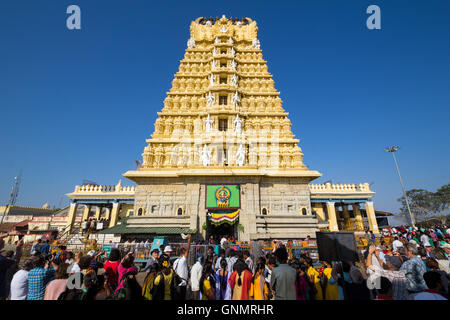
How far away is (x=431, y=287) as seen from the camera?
342 cm

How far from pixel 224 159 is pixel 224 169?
6.87ft

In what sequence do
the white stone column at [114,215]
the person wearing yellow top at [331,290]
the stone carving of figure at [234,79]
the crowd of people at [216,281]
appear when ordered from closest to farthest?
the crowd of people at [216,281] → the person wearing yellow top at [331,290] → the stone carving of figure at [234,79] → the white stone column at [114,215]

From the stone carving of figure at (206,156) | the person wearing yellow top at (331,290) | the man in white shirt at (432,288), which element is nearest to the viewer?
the man in white shirt at (432,288)

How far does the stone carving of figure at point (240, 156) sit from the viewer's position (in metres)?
19.9

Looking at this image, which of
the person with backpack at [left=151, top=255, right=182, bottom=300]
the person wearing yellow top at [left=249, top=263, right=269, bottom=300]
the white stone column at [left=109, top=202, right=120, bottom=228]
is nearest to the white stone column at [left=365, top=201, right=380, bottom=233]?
the person wearing yellow top at [left=249, top=263, right=269, bottom=300]

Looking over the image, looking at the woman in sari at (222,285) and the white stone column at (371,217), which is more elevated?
the white stone column at (371,217)

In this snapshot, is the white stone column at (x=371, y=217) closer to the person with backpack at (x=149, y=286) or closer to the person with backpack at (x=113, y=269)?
the person with backpack at (x=149, y=286)

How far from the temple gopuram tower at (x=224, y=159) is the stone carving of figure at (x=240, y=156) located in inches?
3.9

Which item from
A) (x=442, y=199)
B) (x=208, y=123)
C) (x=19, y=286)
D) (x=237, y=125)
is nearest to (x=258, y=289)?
(x=19, y=286)

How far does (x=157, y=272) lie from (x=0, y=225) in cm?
4362

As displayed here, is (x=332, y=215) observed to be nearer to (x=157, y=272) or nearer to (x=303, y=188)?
(x=303, y=188)

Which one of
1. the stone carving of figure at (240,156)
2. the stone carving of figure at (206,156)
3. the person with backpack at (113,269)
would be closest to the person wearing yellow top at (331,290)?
the person with backpack at (113,269)

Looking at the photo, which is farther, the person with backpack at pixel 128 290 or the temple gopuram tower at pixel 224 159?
the temple gopuram tower at pixel 224 159
